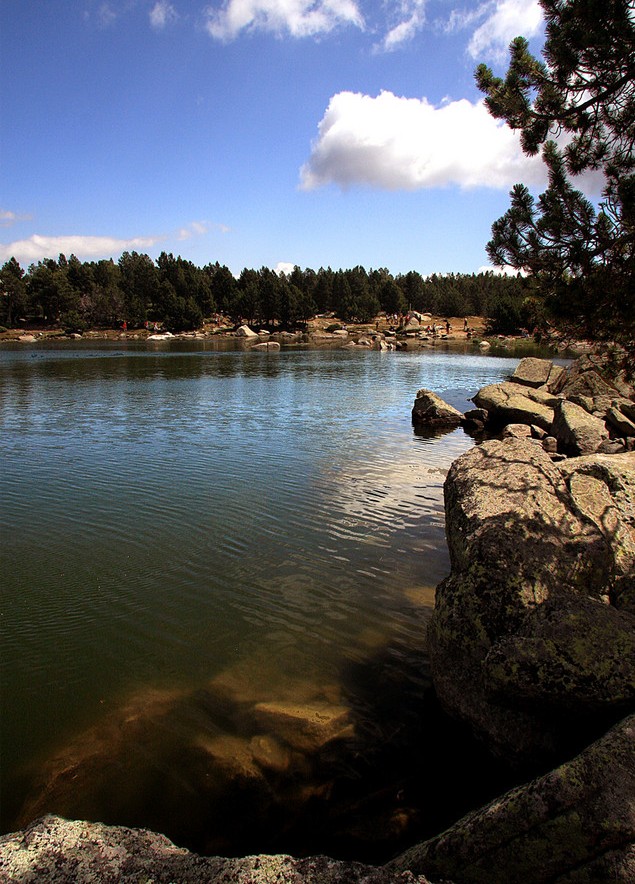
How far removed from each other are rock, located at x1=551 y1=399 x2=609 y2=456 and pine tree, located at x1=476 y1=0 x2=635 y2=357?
13365 millimetres

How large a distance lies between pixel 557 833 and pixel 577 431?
64.8 ft

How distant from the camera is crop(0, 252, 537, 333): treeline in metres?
142

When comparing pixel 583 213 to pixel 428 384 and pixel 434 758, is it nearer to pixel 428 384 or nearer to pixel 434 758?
pixel 434 758

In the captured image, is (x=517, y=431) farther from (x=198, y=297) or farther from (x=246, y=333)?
Answer: (x=198, y=297)

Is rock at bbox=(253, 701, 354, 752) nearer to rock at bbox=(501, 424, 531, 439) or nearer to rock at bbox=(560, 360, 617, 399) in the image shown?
rock at bbox=(501, 424, 531, 439)

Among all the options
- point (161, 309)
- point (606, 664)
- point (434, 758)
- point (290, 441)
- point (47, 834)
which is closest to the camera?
point (47, 834)

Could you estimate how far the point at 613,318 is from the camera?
808 cm

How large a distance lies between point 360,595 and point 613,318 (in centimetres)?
668

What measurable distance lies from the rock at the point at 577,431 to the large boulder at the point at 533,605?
12.2 metres

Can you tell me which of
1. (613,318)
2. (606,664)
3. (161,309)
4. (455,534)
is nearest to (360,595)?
(455,534)

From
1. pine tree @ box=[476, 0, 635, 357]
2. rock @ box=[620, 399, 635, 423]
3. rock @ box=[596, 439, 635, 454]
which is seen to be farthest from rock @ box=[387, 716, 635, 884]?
rock @ box=[620, 399, 635, 423]

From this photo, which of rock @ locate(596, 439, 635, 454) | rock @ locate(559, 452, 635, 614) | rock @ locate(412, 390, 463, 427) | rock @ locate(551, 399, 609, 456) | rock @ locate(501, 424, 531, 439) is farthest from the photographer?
rock @ locate(412, 390, 463, 427)

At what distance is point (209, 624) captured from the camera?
9250 mm

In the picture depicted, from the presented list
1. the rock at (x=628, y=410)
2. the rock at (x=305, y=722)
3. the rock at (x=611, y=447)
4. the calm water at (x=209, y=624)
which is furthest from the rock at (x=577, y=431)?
the rock at (x=305, y=722)
